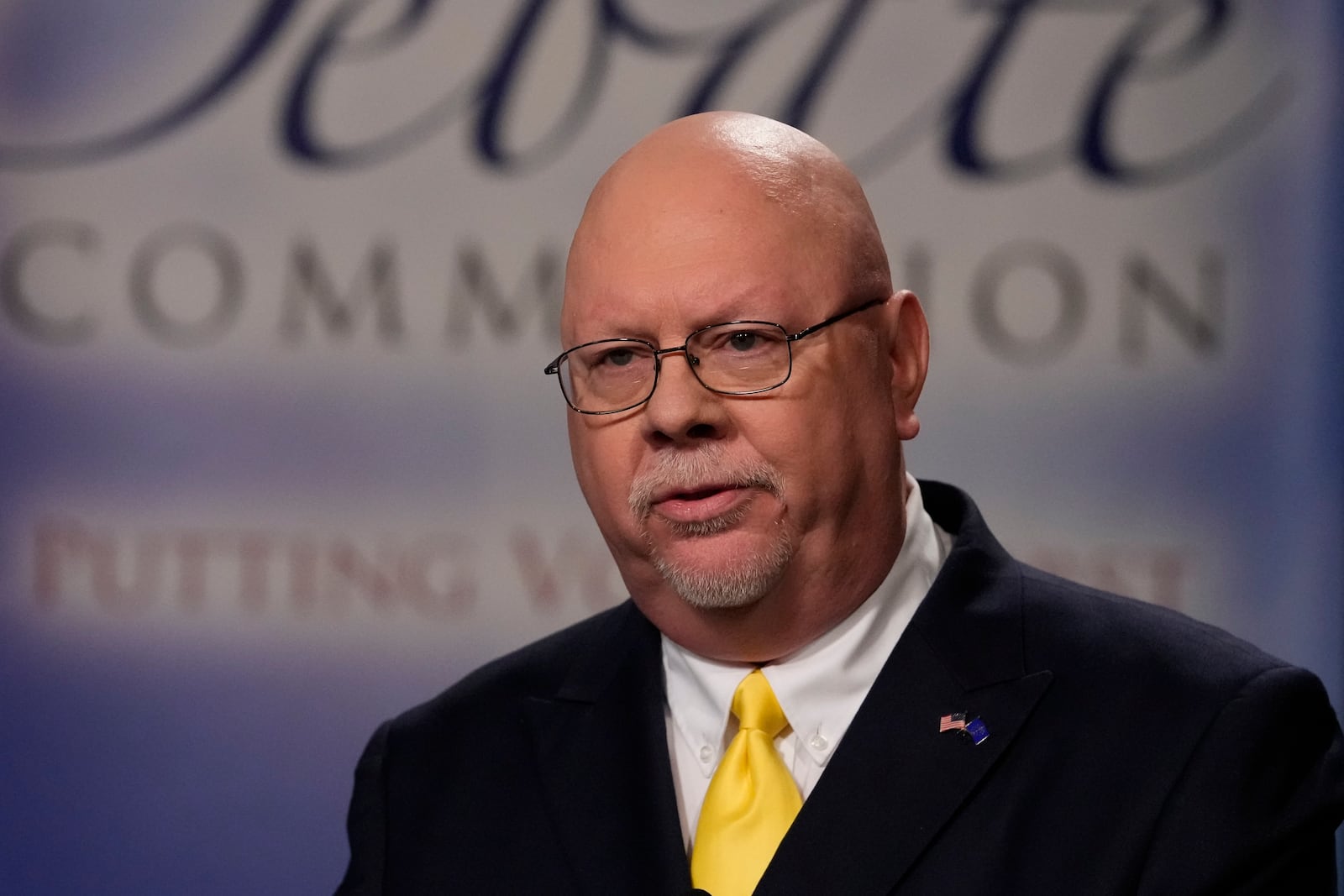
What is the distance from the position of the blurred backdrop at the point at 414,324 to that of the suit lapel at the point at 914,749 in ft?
4.31

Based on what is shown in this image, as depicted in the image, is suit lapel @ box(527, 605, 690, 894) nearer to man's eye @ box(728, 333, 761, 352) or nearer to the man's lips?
the man's lips

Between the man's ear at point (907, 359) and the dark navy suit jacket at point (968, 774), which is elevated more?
the man's ear at point (907, 359)

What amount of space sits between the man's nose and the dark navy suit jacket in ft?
1.17

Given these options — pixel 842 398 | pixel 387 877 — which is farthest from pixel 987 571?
pixel 387 877

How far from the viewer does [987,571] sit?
209 cm

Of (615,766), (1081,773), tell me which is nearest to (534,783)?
(615,766)

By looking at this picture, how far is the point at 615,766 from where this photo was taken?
204 cm

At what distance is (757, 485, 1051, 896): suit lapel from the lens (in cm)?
181

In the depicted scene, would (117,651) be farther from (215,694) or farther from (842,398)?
(842,398)

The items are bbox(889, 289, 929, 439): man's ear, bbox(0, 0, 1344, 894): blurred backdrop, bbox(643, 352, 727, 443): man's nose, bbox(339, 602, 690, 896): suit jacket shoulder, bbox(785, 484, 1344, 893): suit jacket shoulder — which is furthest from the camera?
bbox(0, 0, 1344, 894): blurred backdrop

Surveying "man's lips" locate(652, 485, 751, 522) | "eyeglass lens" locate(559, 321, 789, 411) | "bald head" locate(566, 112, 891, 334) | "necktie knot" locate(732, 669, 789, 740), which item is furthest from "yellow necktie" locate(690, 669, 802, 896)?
"bald head" locate(566, 112, 891, 334)

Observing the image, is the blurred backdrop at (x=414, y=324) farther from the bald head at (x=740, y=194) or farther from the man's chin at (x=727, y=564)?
the man's chin at (x=727, y=564)

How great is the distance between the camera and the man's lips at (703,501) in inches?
74.2

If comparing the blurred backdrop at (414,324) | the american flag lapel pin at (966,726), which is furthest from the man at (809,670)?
the blurred backdrop at (414,324)
